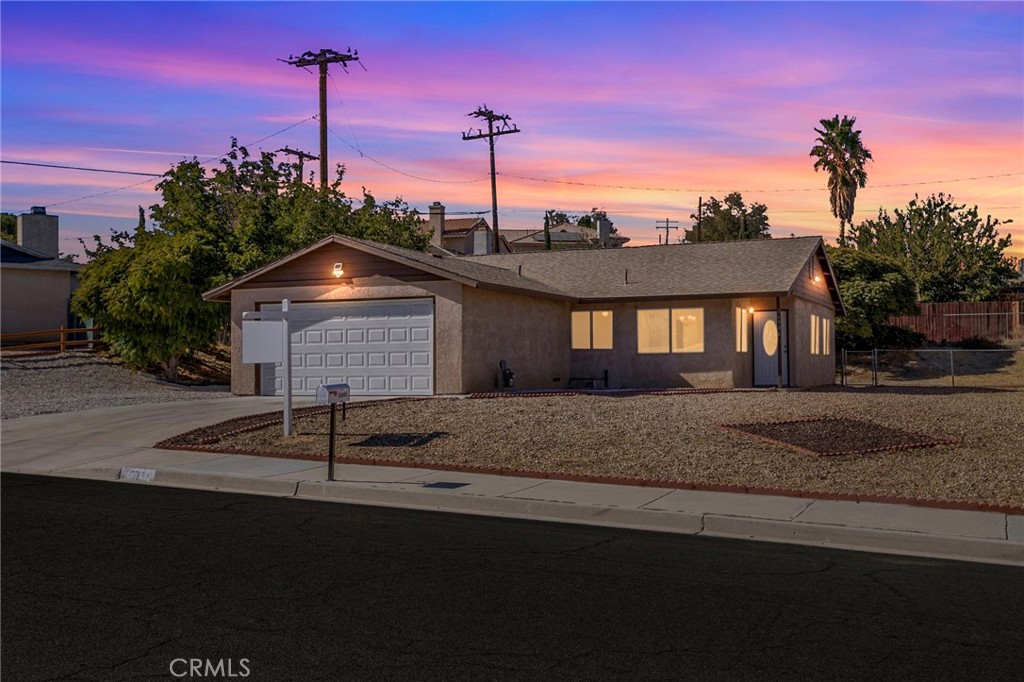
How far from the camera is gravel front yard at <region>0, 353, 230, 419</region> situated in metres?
25.5

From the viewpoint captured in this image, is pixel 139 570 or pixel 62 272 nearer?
pixel 139 570

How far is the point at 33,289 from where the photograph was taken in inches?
1625

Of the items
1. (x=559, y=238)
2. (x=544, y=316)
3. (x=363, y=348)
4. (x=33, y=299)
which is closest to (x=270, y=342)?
(x=363, y=348)

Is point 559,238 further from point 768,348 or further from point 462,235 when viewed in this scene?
point 768,348

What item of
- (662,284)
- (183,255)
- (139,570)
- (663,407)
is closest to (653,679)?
(139,570)

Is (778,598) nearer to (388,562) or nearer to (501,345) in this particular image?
(388,562)

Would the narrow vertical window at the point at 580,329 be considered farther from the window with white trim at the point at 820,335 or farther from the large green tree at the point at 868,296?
the large green tree at the point at 868,296

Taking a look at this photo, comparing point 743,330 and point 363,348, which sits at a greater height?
point 743,330

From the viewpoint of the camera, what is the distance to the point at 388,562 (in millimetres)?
8836

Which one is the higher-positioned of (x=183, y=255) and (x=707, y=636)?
(x=183, y=255)

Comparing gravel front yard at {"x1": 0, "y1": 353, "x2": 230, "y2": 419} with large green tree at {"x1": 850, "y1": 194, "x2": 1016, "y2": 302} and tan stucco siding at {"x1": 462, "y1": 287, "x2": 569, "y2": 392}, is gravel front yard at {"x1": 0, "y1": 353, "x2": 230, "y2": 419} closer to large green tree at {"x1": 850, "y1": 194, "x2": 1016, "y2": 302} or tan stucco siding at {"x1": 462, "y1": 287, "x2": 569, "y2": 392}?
tan stucco siding at {"x1": 462, "y1": 287, "x2": 569, "y2": 392}

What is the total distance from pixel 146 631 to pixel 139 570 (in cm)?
192

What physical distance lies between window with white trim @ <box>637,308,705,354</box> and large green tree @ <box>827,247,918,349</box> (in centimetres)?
1799
